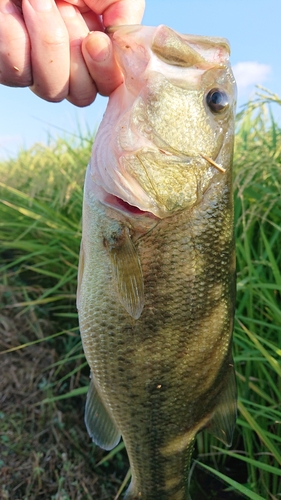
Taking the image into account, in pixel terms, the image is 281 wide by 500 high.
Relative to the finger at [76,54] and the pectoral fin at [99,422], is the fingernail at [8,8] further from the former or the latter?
the pectoral fin at [99,422]

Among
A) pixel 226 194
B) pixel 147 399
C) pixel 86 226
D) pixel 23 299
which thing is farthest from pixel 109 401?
pixel 23 299

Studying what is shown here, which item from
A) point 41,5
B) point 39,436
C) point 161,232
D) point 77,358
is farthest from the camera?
point 77,358

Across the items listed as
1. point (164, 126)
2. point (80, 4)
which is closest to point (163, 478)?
point (164, 126)

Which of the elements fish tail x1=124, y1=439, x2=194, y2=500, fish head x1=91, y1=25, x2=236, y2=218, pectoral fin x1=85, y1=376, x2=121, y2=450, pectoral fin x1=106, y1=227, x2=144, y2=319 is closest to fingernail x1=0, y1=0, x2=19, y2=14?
fish head x1=91, y1=25, x2=236, y2=218

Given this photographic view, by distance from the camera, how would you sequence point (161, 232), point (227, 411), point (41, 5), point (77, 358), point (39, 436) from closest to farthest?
point (41, 5) < point (161, 232) < point (227, 411) < point (39, 436) < point (77, 358)

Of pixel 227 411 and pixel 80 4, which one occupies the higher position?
pixel 80 4

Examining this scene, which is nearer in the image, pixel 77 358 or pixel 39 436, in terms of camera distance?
pixel 39 436

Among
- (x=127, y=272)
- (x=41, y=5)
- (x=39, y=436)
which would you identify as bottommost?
(x=39, y=436)

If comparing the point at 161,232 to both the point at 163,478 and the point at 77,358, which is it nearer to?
the point at 163,478
